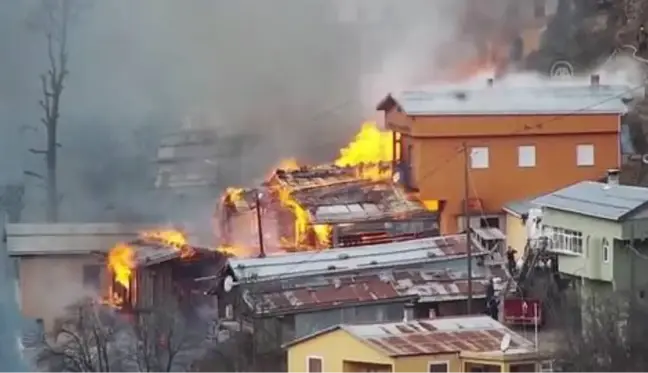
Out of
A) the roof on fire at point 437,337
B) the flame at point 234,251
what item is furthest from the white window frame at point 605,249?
the flame at point 234,251

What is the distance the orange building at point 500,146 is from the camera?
35.1 feet

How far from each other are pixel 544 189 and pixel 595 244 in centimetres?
191

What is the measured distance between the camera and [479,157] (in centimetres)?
1079

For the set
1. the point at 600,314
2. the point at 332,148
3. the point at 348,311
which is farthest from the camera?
the point at 332,148

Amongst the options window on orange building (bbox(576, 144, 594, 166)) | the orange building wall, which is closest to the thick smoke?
the orange building wall

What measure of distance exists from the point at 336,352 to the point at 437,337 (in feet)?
1.68

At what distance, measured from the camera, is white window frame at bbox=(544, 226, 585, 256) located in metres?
9.12

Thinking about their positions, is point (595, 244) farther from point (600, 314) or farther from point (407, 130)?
point (407, 130)

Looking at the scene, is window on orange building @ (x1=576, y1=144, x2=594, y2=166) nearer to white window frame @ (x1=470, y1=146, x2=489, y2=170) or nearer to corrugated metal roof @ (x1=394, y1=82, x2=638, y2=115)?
corrugated metal roof @ (x1=394, y1=82, x2=638, y2=115)

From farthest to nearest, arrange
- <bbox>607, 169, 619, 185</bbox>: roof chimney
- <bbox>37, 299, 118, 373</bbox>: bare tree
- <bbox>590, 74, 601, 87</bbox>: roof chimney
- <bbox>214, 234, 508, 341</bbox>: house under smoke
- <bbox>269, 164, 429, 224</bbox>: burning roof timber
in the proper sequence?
<bbox>590, 74, 601, 87</bbox>: roof chimney
<bbox>269, 164, 429, 224</bbox>: burning roof timber
<bbox>607, 169, 619, 185</bbox>: roof chimney
<bbox>37, 299, 118, 373</bbox>: bare tree
<bbox>214, 234, 508, 341</bbox>: house under smoke

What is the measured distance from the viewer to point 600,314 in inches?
334

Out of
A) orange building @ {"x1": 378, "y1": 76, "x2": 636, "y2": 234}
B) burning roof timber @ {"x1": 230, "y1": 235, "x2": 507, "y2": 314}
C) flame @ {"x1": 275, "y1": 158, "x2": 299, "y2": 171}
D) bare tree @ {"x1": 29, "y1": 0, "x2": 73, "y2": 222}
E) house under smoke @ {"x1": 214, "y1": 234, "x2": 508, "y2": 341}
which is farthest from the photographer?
bare tree @ {"x1": 29, "y1": 0, "x2": 73, "y2": 222}

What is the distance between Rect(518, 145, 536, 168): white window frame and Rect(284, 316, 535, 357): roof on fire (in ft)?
8.72

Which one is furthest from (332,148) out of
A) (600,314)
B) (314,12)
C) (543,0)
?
(600,314)
